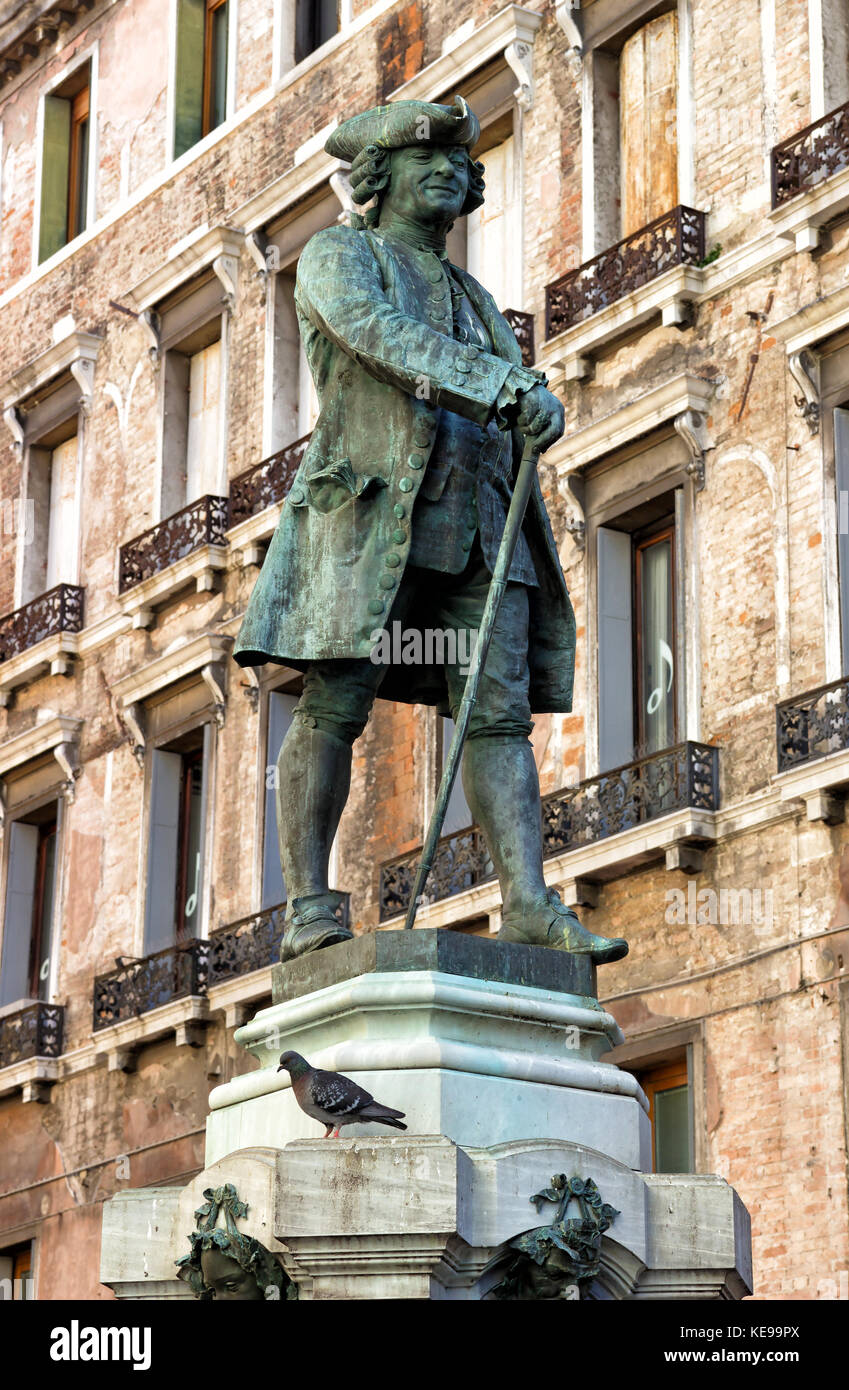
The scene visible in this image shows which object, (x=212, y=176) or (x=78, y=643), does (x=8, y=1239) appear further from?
(x=212, y=176)

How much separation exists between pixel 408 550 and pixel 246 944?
45.3ft

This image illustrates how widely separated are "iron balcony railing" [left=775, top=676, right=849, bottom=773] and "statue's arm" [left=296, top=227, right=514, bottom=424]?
28.6 feet

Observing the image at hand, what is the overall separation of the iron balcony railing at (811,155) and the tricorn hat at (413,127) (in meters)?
9.59

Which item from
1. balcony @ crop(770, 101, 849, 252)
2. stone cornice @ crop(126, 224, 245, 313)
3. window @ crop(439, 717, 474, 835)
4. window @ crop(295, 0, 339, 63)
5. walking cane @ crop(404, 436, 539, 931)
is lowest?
walking cane @ crop(404, 436, 539, 931)

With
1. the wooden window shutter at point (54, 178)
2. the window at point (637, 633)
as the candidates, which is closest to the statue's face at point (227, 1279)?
the window at point (637, 633)

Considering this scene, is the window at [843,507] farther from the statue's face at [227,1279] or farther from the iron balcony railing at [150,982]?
the statue's face at [227,1279]

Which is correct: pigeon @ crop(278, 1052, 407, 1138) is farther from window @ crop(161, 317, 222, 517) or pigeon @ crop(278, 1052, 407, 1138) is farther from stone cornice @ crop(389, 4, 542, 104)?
window @ crop(161, 317, 222, 517)

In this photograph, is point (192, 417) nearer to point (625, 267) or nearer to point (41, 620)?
point (41, 620)

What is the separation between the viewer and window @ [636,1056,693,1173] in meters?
15.6

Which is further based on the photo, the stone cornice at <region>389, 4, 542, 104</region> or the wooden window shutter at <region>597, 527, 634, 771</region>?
the stone cornice at <region>389, 4, 542, 104</region>

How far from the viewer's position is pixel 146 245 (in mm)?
23797

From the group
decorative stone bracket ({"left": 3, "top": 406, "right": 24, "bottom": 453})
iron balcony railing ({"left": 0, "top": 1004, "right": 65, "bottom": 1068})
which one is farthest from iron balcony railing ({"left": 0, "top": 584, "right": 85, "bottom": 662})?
iron balcony railing ({"left": 0, "top": 1004, "right": 65, "bottom": 1068})

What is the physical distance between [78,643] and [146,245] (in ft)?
12.0
